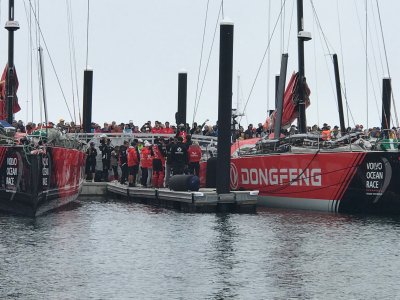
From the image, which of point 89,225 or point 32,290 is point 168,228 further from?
point 32,290

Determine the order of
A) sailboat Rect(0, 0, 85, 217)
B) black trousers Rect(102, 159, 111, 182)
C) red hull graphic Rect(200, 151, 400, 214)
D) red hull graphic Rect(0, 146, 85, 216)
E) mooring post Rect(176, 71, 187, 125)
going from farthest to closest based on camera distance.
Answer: mooring post Rect(176, 71, 187, 125)
black trousers Rect(102, 159, 111, 182)
red hull graphic Rect(200, 151, 400, 214)
sailboat Rect(0, 0, 85, 217)
red hull graphic Rect(0, 146, 85, 216)

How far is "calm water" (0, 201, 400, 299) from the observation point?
1798 cm

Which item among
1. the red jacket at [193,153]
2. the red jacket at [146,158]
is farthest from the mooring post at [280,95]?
the red jacket at [146,158]

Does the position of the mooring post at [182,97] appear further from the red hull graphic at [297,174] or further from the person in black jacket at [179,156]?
the person in black jacket at [179,156]

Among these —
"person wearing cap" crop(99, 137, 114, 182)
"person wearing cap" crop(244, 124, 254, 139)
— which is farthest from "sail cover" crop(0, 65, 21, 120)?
"person wearing cap" crop(244, 124, 254, 139)

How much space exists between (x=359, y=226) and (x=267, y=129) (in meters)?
9.02

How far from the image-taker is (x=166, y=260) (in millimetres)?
21312

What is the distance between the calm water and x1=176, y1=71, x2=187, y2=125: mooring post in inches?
528

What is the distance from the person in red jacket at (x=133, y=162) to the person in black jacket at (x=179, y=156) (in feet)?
11.7

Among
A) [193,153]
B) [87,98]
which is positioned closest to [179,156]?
[193,153]

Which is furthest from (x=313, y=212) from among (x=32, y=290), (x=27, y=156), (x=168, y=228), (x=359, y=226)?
(x=32, y=290)

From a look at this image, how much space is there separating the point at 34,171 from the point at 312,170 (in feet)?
29.1

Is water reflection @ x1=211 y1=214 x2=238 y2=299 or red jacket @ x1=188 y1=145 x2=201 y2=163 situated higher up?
red jacket @ x1=188 y1=145 x2=201 y2=163

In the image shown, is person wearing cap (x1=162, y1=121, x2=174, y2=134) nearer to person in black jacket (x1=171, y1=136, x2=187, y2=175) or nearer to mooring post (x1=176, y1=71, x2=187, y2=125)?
mooring post (x1=176, y1=71, x2=187, y2=125)
